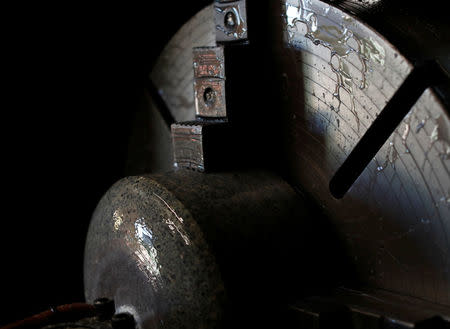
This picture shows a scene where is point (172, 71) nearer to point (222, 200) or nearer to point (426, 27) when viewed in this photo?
point (222, 200)

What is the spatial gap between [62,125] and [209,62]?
0.84 meters

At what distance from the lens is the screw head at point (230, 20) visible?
1.25m

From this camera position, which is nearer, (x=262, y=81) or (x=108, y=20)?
(x=262, y=81)

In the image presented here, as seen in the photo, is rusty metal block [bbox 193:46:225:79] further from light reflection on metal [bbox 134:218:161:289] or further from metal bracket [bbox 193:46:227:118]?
light reflection on metal [bbox 134:218:161:289]

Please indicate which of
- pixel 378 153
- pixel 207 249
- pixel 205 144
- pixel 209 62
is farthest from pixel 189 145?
pixel 378 153

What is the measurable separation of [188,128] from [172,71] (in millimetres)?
382

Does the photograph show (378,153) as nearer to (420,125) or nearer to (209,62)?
(420,125)

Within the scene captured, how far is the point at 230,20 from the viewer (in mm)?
1261

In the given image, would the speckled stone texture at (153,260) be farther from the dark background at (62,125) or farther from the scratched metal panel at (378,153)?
the dark background at (62,125)

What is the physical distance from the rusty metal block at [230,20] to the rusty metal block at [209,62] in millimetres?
42

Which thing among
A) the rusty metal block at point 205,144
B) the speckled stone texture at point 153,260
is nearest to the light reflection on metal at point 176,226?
the speckled stone texture at point 153,260

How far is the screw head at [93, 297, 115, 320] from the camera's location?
3.88 ft

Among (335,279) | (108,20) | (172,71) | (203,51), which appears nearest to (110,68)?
(108,20)

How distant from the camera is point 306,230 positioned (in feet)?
3.82
